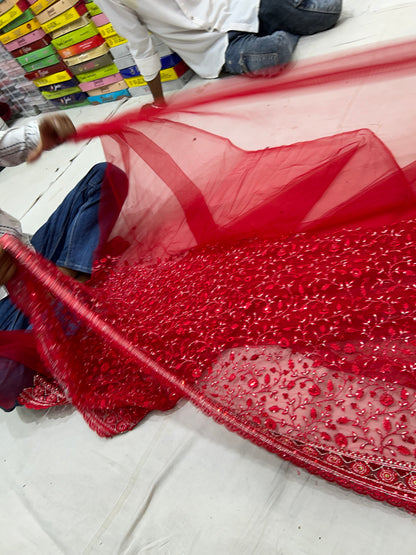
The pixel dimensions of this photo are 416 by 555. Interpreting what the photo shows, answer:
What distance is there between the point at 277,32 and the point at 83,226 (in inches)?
38.6

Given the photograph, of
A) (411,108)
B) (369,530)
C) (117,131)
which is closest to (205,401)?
(369,530)

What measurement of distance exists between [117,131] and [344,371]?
0.62 metres

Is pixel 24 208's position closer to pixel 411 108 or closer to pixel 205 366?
pixel 205 366

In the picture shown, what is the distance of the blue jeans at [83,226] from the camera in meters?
0.88

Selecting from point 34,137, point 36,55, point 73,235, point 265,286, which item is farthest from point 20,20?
point 265,286

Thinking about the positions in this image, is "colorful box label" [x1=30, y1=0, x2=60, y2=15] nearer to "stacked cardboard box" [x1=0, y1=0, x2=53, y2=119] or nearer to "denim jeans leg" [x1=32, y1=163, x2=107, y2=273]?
"stacked cardboard box" [x1=0, y1=0, x2=53, y2=119]

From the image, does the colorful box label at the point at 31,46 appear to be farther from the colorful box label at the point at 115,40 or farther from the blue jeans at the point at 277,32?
the blue jeans at the point at 277,32

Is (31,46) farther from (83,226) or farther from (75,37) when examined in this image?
(83,226)

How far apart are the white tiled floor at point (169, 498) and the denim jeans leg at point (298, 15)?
4.56ft

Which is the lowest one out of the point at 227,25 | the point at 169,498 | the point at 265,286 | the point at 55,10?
the point at 169,498

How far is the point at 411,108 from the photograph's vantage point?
2.31 ft

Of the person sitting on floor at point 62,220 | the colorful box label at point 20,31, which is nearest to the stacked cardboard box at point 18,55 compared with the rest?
the colorful box label at point 20,31

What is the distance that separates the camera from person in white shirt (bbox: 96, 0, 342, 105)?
4.27 feet

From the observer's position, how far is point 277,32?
1278 millimetres
